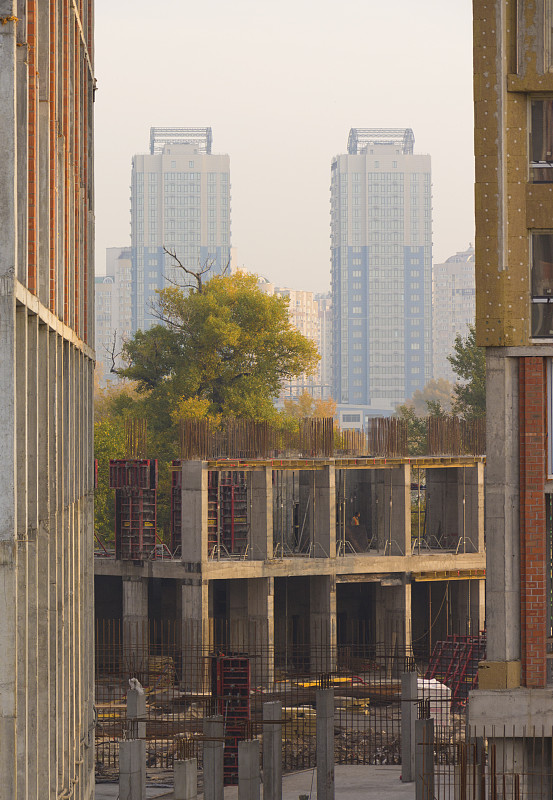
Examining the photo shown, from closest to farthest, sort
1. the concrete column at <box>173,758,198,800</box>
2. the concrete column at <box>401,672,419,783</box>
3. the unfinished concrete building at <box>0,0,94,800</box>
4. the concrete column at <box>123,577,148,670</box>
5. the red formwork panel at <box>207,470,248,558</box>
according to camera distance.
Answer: the unfinished concrete building at <box>0,0,94,800</box> → the concrete column at <box>173,758,198,800</box> → the concrete column at <box>401,672,419,783</box> → the concrete column at <box>123,577,148,670</box> → the red formwork panel at <box>207,470,248,558</box>

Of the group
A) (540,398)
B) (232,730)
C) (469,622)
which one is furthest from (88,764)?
(469,622)

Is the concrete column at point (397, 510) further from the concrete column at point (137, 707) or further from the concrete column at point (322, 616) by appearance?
the concrete column at point (137, 707)

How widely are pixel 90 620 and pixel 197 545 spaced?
19.0m

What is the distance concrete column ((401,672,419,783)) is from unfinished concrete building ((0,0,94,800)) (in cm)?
704

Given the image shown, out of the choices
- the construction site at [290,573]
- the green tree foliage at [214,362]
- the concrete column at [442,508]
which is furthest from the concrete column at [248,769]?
the green tree foliage at [214,362]

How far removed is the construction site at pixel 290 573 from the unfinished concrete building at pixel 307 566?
2.2 inches

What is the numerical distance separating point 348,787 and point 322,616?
1754cm

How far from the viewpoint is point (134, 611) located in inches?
1700

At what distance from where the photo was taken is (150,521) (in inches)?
1726

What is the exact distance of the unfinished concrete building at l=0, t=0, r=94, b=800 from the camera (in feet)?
35.3

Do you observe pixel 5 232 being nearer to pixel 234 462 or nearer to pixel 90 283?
pixel 90 283

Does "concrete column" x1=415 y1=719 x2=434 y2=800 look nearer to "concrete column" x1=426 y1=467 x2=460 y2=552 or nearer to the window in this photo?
the window

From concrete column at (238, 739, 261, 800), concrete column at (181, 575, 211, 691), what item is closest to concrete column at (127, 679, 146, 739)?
concrete column at (238, 739, 261, 800)

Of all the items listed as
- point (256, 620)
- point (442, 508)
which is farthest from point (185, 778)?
point (442, 508)
